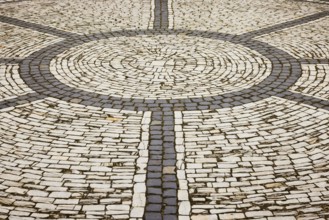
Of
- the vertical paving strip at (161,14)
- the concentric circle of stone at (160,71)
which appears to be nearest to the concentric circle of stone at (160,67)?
the concentric circle of stone at (160,71)

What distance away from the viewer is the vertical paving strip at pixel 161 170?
445cm

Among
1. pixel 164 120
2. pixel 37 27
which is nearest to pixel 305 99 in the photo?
pixel 164 120

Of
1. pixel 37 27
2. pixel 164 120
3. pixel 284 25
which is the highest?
pixel 284 25

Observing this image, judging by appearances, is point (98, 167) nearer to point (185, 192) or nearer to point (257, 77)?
point (185, 192)

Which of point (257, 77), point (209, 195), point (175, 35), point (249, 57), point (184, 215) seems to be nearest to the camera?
point (184, 215)

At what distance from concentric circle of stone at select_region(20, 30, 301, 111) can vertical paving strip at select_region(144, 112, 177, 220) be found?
56 centimetres

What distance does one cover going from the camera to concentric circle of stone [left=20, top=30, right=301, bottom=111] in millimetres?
7043

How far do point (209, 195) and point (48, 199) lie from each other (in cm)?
190

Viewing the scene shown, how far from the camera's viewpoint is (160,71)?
27.0 ft

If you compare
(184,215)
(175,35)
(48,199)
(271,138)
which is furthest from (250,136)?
(175,35)

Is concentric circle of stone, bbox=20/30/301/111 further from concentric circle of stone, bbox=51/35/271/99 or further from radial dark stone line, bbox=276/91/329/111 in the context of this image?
radial dark stone line, bbox=276/91/329/111

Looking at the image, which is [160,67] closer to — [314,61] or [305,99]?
[305,99]

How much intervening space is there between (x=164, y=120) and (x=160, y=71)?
214cm

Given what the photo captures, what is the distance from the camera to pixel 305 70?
8148mm
